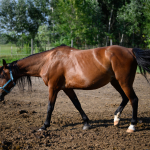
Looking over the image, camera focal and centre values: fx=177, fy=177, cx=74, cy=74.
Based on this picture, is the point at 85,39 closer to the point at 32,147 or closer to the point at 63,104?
the point at 63,104

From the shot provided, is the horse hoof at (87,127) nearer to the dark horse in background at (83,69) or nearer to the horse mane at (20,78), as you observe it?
the dark horse in background at (83,69)

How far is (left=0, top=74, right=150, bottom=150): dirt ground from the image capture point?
312 cm

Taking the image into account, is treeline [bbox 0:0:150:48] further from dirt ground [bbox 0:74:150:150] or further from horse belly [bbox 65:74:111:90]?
horse belly [bbox 65:74:111:90]

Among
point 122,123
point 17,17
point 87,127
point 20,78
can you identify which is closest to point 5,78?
point 20,78

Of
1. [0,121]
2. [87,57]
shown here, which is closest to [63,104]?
[0,121]

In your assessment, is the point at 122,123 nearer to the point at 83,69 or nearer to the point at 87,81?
the point at 87,81

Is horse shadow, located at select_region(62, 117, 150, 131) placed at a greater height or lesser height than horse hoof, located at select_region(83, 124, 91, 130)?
lesser

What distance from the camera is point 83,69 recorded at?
380 centimetres

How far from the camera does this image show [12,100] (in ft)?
20.6

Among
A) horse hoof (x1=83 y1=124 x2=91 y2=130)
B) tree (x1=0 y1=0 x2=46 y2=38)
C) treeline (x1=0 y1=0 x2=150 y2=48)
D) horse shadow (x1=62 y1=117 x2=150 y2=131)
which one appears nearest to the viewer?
horse hoof (x1=83 y1=124 x2=91 y2=130)

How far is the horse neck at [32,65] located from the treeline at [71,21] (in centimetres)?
1706

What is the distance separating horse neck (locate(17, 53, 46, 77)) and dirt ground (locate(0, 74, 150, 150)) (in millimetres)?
1235

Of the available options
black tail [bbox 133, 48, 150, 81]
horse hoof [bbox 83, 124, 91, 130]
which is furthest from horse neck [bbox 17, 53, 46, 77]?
black tail [bbox 133, 48, 150, 81]

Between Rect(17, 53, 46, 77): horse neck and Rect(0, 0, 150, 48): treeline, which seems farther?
Rect(0, 0, 150, 48): treeline
